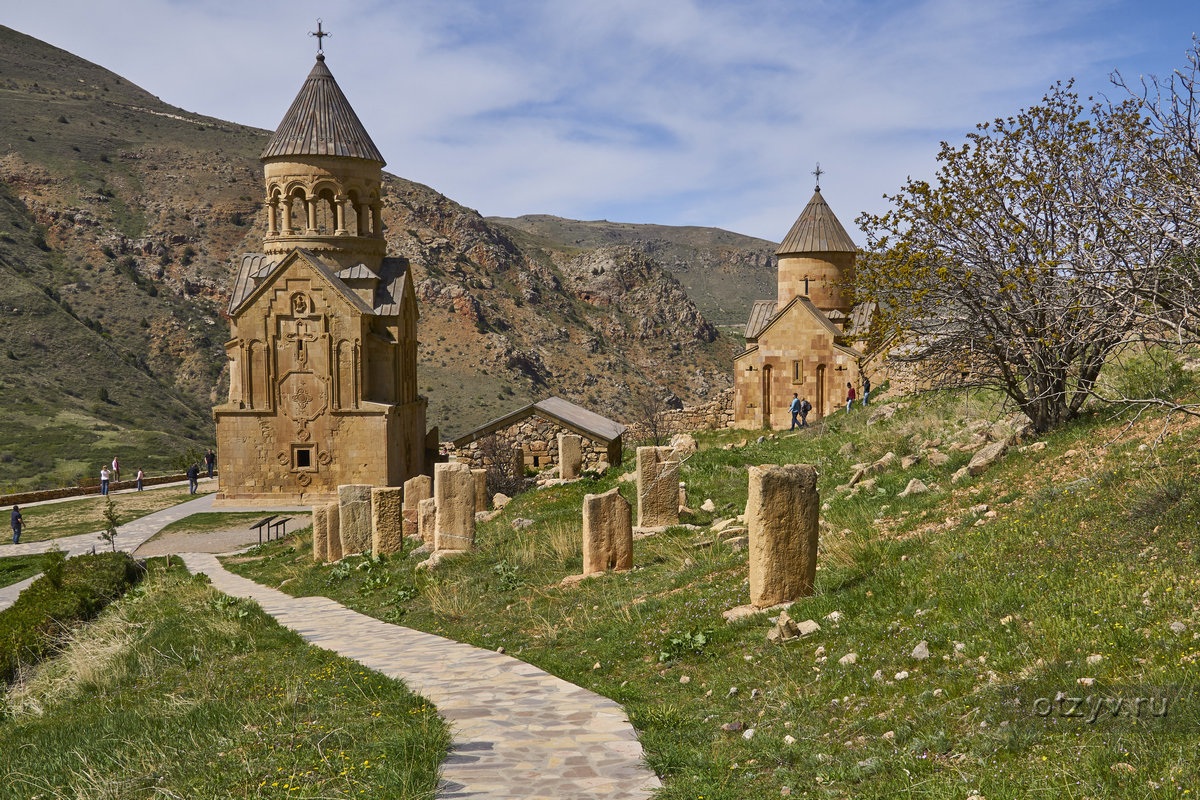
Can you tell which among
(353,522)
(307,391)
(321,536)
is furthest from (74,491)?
(353,522)

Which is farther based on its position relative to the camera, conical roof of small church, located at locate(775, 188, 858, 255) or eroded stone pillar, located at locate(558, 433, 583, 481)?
conical roof of small church, located at locate(775, 188, 858, 255)

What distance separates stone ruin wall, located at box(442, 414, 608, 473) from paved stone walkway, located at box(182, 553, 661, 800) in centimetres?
1464

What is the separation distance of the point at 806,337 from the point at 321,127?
1596 centimetres

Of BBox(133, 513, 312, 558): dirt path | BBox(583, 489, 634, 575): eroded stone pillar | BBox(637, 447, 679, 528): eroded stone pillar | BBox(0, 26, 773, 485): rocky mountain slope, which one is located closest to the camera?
BBox(583, 489, 634, 575): eroded stone pillar

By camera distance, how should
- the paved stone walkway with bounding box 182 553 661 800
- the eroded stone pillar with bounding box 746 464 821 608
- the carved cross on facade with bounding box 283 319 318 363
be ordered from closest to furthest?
the paved stone walkway with bounding box 182 553 661 800, the eroded stone pillar with bounding box 746 464 821 608, the carved cross on facade with bounding box 283 319 318 363

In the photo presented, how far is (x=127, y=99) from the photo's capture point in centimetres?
8594

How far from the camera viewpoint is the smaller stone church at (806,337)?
28.2 metres

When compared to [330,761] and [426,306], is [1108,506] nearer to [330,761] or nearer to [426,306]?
[330,761]

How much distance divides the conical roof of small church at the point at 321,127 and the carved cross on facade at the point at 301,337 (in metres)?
5.15

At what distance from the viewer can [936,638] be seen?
17.6 feet

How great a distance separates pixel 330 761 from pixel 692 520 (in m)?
7.76

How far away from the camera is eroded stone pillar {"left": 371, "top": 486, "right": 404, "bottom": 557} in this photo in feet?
46.8

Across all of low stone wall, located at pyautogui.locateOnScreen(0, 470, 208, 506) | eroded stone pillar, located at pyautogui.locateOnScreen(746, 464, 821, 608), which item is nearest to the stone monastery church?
low stone wall, located at pyautogui.locateOnScreen(0, 470, 208, 506)

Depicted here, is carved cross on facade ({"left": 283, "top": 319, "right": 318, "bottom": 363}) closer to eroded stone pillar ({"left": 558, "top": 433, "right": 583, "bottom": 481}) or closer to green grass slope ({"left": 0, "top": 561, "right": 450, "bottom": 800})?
eroded stone pillar ({"left": 558, "top": 433, "right": 583, "bottom": 481})
